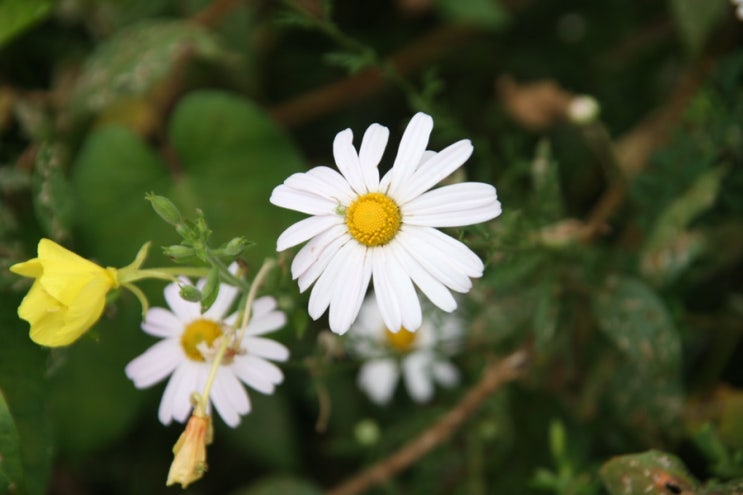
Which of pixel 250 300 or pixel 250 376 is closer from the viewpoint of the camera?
pixel 250 300

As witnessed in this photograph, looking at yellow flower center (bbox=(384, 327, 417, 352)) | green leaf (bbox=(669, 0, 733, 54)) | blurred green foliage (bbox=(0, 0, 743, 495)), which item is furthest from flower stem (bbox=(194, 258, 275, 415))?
green leaf (bbox=(669, 0, 733, 54))

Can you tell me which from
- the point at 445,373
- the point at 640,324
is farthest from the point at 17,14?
the point at 640,324

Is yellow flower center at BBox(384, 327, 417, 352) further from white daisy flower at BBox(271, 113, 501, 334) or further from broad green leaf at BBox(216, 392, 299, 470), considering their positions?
white daisy flower at BBox(271, 113, 501, 334)

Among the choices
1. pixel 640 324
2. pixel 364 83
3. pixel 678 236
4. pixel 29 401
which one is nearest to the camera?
pixel 29 401

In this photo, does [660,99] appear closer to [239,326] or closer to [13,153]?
[239,326]

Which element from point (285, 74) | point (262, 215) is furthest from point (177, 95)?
point (262, 215)

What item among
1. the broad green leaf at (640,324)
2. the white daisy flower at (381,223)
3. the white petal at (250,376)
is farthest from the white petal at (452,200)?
the broad green leaf at (640,324)

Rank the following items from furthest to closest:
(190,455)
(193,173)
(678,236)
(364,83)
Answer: (364,83)
(193,173)
(678,236)
(190,455)

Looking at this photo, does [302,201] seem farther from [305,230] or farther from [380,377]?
[380,377]
